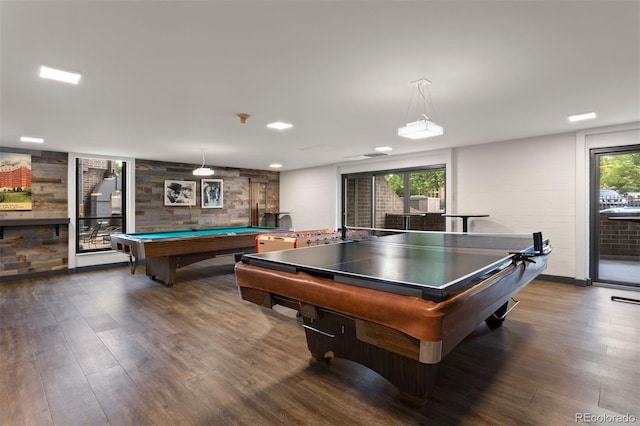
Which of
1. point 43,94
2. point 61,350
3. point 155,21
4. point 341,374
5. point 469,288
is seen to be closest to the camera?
point 469,288

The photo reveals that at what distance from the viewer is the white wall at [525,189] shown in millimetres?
4883

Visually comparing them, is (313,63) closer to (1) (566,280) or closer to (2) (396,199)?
(1) (566,280)

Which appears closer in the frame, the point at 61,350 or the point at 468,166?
the point at 61,350

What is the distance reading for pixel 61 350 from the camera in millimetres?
2697

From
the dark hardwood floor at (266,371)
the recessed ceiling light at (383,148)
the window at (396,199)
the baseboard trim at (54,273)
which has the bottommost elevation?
the dark hardwood floor at (266,371)

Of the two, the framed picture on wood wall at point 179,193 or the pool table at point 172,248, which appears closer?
the pool table at point 172,248

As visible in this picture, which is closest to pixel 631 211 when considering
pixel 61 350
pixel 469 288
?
pixel 469 288

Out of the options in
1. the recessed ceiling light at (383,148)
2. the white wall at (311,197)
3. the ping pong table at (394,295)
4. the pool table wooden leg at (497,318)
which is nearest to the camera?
the ping pong table at (394,295)

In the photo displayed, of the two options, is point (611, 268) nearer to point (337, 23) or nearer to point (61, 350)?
point (337, 23)

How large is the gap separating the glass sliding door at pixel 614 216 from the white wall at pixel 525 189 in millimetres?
274

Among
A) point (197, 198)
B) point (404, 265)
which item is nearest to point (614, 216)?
point (404, 265)

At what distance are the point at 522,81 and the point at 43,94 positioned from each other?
4478mm

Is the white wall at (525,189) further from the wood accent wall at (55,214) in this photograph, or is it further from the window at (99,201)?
the window at (99,201)

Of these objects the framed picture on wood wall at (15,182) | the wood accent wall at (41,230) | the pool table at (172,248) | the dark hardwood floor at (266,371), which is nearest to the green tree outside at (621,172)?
the dark hardwood floor at (266,371)
